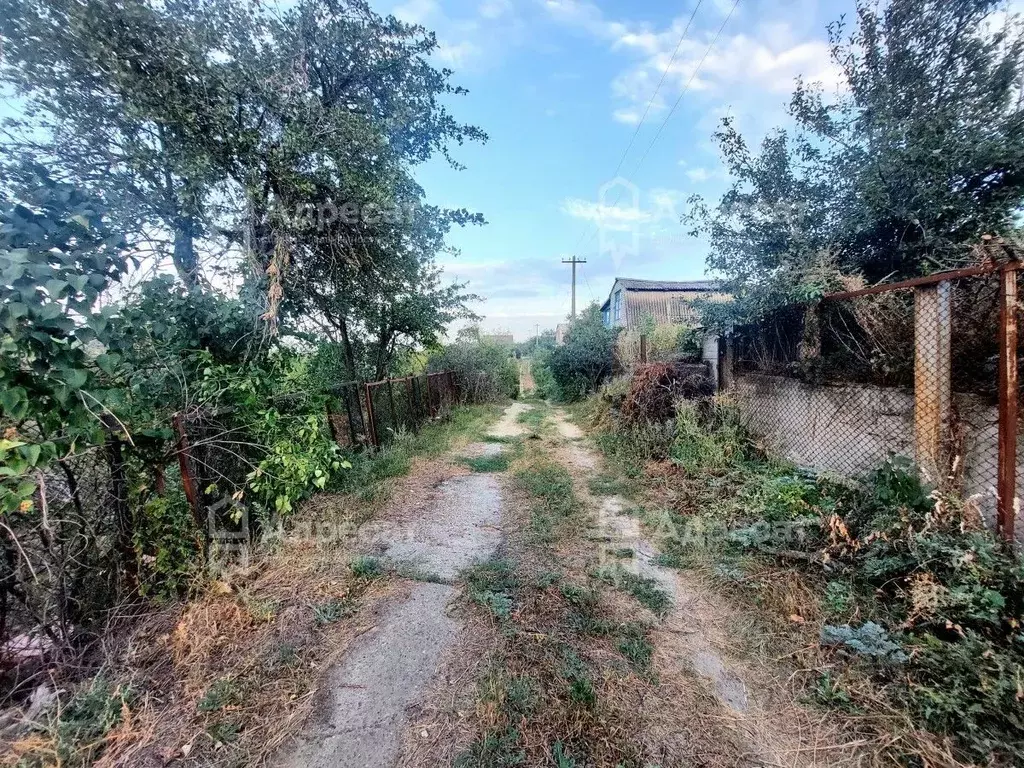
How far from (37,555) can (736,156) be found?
683cm

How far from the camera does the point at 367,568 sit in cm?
282

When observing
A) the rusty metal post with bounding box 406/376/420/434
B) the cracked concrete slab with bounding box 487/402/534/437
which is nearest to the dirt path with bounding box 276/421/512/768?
the rusty metal post with bounding box 406/376/420/434

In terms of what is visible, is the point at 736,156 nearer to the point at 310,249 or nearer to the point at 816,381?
the point at 816,381

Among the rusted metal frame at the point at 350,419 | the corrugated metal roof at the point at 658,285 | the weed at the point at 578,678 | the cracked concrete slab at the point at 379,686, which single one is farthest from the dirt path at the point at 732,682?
the corrugated metal roof at the point at 658,285

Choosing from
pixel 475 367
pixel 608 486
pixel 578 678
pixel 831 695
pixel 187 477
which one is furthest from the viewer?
pixel 475 367

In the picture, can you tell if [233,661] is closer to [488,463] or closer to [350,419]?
[350,419]

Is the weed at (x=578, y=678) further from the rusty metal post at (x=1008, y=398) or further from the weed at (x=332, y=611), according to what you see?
the rusty metal post at (x=1008, y=398)

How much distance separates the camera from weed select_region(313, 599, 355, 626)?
231cm

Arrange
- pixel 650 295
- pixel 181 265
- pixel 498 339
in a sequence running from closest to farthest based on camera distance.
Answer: pixel 181 265
pixel 498 339
pixel 650 295

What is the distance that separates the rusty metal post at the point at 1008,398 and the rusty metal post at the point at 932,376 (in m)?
0.36

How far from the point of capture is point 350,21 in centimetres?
442

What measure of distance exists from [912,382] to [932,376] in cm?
34

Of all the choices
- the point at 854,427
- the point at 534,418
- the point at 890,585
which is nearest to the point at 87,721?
the point at 890,585

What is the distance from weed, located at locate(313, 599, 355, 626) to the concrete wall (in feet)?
12.2
